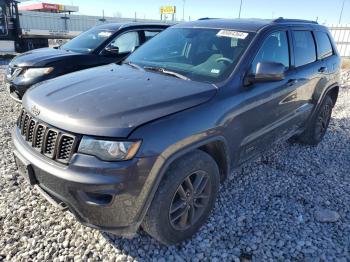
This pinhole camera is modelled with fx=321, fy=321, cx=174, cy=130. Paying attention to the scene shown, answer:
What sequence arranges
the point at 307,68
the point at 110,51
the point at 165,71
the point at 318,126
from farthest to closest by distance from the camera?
the point at 110,51 → the point at 318,126 → the point at 307,68 → the point at 165,71

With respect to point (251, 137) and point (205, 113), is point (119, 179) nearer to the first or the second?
point (205, 113)

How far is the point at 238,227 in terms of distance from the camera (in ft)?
9.98

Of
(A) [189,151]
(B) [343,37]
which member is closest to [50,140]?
(A) [189,151]

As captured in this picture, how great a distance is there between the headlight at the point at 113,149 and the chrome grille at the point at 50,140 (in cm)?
15

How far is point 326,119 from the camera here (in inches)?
208

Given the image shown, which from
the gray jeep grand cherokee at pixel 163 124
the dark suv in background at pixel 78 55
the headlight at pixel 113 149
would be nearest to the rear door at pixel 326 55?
the gray jeep grand cherokee at pixel 163 124

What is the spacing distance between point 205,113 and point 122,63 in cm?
162

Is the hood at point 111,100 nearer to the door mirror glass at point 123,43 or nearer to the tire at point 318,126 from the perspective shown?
the tire at point 318,126

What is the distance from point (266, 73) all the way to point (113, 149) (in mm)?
1619

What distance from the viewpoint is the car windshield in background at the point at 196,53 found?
10.1ft

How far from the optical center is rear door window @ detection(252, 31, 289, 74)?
129 inches

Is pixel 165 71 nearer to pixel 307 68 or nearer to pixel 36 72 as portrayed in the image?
pixel 307 68

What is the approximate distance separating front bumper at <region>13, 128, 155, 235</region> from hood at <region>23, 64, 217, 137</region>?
22cm

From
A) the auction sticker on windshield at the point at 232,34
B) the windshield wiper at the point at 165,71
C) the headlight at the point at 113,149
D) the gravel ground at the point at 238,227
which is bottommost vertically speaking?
the gravel ground at the point at 238,227
